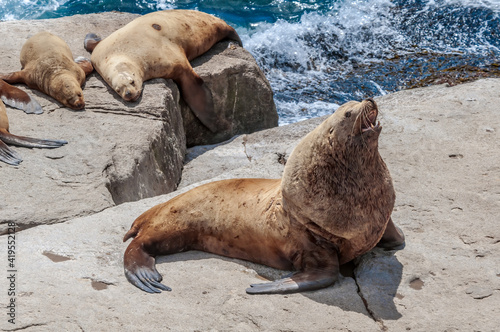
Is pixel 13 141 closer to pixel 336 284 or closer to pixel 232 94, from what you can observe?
pixel 232 94

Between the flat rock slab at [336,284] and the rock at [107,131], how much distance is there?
1.84 feet

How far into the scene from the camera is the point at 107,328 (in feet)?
10.9

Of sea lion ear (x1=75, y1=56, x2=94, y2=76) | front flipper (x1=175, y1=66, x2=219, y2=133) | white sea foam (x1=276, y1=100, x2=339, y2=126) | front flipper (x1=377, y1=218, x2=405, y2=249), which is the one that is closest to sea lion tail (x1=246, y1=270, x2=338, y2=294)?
front flipper (x1=377, y1=218, x2=405, y2=249)

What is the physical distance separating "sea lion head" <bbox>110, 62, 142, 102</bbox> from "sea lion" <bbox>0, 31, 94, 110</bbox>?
1.36 ft

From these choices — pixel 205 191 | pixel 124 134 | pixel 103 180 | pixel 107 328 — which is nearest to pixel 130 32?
pixel 124 134

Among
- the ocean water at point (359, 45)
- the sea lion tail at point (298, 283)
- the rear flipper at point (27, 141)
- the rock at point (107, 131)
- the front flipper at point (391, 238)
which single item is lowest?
the ocean water at point (359, 45)

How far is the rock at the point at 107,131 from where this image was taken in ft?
16.9

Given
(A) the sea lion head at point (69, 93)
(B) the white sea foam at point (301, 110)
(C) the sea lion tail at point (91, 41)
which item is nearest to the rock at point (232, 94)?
(B) the white sea foam at point (301, 110)

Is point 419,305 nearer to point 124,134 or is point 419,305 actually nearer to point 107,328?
point 107,328

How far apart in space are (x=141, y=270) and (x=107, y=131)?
2.67m

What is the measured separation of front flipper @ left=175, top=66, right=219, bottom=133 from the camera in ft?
25.3

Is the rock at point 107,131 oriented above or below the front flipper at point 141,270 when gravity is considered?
below

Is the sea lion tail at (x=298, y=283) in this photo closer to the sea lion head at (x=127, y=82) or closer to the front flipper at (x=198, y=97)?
the sea lion head at (x=127, y=82)

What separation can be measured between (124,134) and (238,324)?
3315 millimetres
